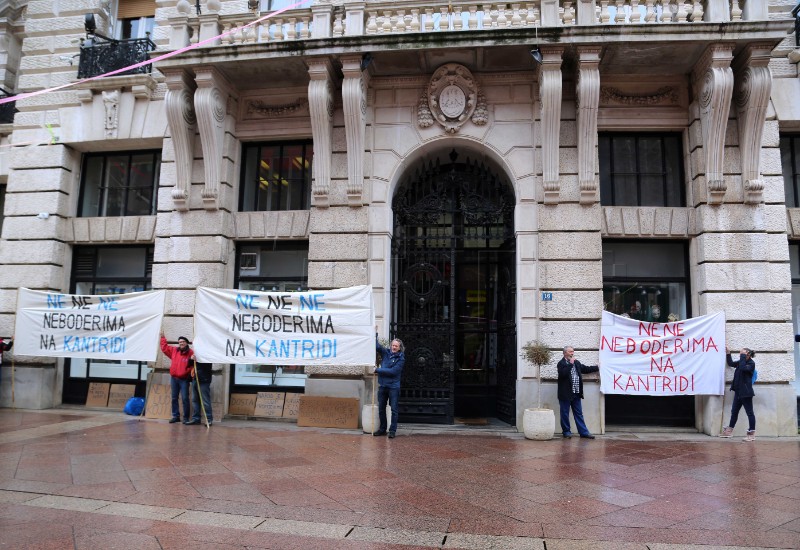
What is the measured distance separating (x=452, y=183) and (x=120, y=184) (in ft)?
30.5

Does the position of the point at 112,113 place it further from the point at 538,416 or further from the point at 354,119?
the point at 538,416

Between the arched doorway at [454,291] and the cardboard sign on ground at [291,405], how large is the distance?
251 cm

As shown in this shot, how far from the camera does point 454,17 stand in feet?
42.2

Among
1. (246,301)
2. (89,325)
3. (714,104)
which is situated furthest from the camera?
(89,325)

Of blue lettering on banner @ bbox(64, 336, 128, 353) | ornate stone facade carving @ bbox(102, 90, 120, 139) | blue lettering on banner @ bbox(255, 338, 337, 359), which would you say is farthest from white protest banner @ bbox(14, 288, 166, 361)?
ornate stone facade carving @ bbox(102, 90, 120, 139)

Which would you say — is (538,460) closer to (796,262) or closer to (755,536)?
(755,536)

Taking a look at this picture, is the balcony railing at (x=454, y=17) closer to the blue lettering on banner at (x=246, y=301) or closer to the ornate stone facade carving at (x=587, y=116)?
the ornate stone facade carving at (x=587, y=116)

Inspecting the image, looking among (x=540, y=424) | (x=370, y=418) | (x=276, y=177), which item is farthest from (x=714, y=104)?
(x=276, y=177)

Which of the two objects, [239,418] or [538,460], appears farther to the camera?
[239,418]

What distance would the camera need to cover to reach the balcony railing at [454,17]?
12.1 meters

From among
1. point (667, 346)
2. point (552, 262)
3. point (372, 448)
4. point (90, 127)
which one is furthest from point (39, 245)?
point (667, 346)

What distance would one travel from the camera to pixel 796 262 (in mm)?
12953

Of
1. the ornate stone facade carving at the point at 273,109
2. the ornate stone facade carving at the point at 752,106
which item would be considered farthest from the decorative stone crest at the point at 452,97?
the ornate stone facade carving at the point at 752,106

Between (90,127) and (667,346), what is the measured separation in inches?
605
